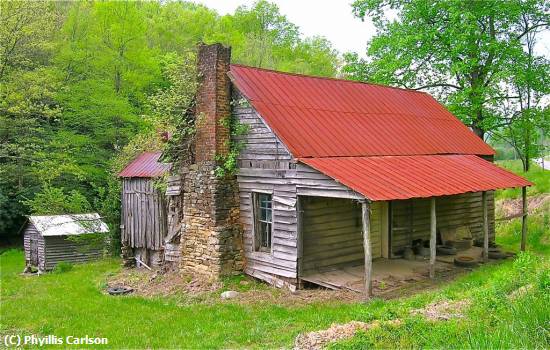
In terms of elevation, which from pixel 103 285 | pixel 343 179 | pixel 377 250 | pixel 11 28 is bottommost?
pixel 103 285

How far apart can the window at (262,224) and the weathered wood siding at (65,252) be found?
43.2 feet

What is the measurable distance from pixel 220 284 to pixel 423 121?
10.1m

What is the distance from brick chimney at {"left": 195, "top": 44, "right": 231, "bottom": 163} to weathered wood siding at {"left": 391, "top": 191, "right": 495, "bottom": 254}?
A: 605 centimetres

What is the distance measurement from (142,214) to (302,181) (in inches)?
378

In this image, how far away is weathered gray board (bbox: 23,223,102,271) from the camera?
23.4 meters

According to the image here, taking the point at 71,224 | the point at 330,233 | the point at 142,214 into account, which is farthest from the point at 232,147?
the point at 71,224

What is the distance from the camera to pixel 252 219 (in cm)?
1456

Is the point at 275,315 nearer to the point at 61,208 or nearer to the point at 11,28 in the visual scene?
the point at 61,208

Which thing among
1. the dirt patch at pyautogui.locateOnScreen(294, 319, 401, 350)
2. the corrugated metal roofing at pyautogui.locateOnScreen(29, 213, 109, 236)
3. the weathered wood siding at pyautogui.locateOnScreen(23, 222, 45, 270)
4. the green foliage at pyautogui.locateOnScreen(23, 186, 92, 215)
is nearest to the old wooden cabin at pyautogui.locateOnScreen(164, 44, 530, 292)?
the dirt patch at pyautogui.locateOnScreen(294, 319, 401, 350)

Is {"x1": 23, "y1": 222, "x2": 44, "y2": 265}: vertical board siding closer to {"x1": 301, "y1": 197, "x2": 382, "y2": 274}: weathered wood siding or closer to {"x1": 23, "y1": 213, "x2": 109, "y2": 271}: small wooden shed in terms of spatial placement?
{"x1": 23, "y1": 213, "x2": 109, "y2": 271}: small wooden shed

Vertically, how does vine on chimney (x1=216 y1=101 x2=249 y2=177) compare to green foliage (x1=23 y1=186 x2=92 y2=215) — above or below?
above

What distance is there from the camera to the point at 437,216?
17.5m

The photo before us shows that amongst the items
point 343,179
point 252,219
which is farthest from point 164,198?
point 343,179

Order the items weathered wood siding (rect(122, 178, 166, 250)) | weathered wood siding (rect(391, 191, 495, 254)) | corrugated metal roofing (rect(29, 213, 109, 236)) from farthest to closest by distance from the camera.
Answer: corrugated metal roofing (rect(29, 213, 109, 236)) → weathered wood siding (rect(122, 178, 166, 250)) → weathered wood siding (rect(391, 191, 495, 254))
